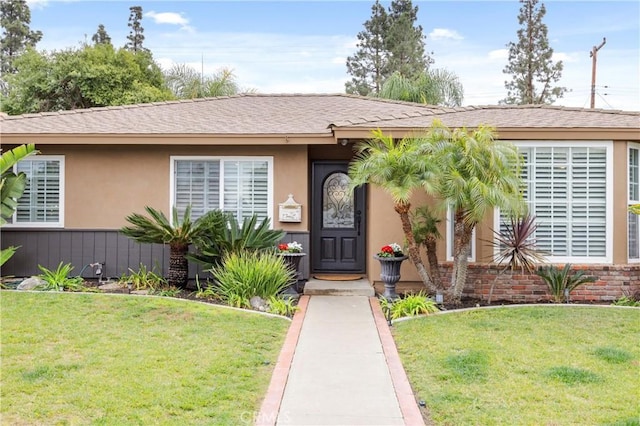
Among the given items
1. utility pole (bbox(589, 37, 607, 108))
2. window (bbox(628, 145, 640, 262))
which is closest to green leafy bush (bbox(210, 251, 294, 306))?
window (bbox(628, 145, 640, 262))

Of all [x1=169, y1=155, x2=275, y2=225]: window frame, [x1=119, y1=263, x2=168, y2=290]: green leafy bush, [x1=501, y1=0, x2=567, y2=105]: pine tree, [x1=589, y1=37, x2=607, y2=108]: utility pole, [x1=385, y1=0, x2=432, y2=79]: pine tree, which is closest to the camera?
[x1=119, y1=263, x2=168, y2=290]: green leafy bush

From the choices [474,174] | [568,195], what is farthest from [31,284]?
[568,195]

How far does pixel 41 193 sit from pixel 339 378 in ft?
26.2

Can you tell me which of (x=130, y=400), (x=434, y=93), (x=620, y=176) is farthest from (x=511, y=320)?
(x=434, y=93)

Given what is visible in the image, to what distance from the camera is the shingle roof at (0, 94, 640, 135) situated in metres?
9.35

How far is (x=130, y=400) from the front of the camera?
4.30m

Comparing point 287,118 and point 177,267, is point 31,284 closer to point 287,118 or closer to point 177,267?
point 177,267

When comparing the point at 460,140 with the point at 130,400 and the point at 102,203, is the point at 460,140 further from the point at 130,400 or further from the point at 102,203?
the point at 102,203

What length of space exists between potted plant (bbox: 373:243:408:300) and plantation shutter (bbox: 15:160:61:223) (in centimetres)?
644

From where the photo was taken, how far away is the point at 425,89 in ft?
63.8

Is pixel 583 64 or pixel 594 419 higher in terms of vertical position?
pixel 583 64

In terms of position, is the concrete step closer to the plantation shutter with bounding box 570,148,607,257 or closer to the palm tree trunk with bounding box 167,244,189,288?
the palm tree trunk with bounding box 167,244,189,288

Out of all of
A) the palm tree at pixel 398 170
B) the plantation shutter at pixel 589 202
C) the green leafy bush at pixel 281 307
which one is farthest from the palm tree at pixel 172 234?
the plantation shutter at pixel 589 202

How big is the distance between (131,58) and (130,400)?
2703 centimetres
